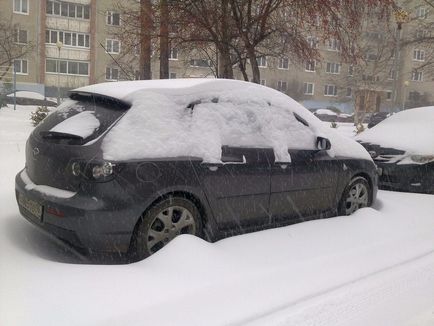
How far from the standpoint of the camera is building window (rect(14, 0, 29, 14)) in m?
42.9

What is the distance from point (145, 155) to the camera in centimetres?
386

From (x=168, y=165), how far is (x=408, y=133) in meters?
5.66

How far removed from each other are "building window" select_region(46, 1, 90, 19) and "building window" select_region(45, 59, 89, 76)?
4474 millimetres

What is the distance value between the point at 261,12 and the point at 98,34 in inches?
1575

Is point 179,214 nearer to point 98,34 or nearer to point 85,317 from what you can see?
point 85,317


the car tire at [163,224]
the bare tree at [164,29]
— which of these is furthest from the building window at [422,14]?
the car tire at [163,224]

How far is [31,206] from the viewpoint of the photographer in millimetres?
4066

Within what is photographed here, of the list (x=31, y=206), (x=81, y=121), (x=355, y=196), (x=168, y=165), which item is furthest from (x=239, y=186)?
(x=355, y=196)

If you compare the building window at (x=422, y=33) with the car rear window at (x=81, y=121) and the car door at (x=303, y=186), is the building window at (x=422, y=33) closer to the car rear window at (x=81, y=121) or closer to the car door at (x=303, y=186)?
the car door at (x=303, y=186)

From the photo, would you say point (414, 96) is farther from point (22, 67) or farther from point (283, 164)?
point (283, 164)

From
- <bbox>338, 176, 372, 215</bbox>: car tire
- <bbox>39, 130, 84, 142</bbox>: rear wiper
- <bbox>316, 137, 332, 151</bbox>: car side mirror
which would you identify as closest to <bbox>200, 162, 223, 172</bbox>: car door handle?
<bbox>39, 130, 84, 142</bbox>: rear wiper

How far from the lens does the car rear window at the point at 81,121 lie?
393 cm

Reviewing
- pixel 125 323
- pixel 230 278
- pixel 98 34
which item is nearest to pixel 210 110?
pixel 230 278

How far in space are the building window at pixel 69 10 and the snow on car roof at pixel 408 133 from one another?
42460mm
